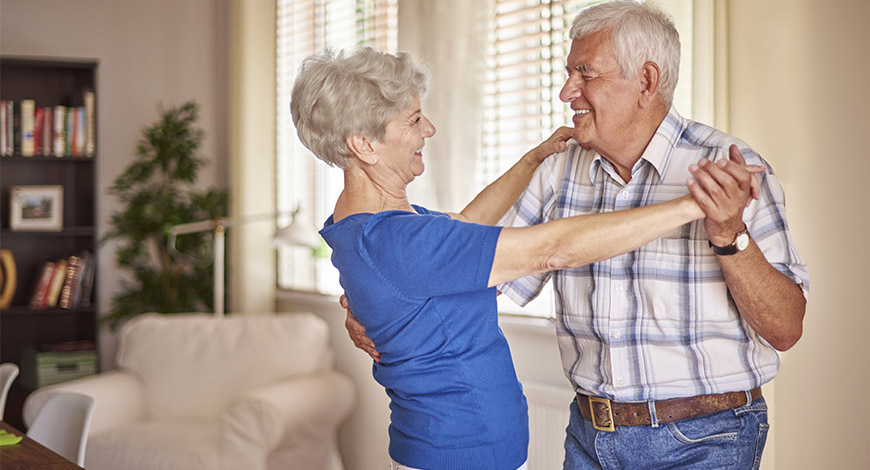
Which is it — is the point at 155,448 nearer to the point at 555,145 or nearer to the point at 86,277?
the point at 86,277

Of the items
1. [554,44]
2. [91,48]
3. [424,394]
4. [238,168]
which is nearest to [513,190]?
[424,394]

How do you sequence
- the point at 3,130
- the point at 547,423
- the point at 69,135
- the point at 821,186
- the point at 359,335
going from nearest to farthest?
1. the point at 359,335
2. the point at 821,186
3. the point at 547,423
4. the point at 3,130
5. the point at 69,135

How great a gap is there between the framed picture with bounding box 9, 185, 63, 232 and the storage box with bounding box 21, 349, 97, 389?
706 millimetres

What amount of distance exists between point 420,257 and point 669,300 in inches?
19.5

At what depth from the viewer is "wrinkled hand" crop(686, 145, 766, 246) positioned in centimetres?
127

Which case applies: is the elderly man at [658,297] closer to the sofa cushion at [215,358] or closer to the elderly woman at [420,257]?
the elderly woman at [420,257]

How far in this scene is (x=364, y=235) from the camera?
1.41 m

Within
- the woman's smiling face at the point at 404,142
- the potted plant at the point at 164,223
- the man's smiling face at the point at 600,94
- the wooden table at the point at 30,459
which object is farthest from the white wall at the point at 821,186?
the potted plant at the point at 164,223

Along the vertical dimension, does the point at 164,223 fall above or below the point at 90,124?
below

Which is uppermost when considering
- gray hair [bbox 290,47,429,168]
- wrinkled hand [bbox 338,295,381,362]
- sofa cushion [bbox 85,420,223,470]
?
gray hair [bbox 290,47,429,168]

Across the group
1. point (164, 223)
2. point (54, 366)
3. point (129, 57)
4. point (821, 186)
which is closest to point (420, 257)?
point (821, 186)

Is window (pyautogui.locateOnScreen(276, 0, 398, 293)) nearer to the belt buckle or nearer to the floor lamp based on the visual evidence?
the floor lamp

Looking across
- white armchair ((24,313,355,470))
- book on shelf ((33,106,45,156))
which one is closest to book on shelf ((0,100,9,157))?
book on shelf ((33,106,45,156))

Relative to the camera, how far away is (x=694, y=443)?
4.82 feet
